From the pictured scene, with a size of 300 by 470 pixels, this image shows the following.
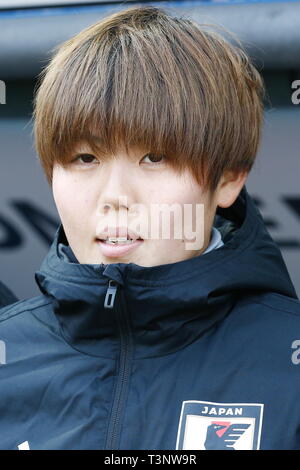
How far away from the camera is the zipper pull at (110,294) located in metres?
1.29

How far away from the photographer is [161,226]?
4.33 feet

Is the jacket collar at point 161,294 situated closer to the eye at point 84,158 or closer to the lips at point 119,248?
the lips at point 119,248

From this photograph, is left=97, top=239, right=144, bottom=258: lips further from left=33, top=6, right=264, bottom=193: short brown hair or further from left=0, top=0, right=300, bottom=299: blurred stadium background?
left=0, top=0, right=300, bottom=299: blurred stadium background

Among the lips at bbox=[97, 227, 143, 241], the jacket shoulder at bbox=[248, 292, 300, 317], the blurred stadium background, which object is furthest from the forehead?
the blurred stadium background

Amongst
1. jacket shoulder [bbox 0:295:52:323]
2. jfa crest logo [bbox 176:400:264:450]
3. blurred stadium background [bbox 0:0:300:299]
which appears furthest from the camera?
blurred stadium background [bbox 0:0:300:299]

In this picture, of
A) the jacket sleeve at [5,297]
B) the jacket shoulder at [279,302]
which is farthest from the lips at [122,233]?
the jacket sleeve at [5,297]

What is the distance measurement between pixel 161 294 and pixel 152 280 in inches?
1.0

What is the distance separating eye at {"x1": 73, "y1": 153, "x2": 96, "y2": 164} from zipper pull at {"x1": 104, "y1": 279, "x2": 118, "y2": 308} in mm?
195

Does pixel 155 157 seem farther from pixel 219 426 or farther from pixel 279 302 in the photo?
pixel 219 426

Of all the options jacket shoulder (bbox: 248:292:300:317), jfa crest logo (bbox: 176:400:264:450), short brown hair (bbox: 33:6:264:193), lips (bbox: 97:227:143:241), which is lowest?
jfa crest logo (bbox: 176:400:264:450)

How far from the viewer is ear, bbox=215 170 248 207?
1.43 m

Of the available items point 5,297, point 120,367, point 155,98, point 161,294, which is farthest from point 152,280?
point 5,297

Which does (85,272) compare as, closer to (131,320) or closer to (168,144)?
(131,320)

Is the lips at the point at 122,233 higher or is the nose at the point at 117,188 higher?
the nose at the point at 117,188
